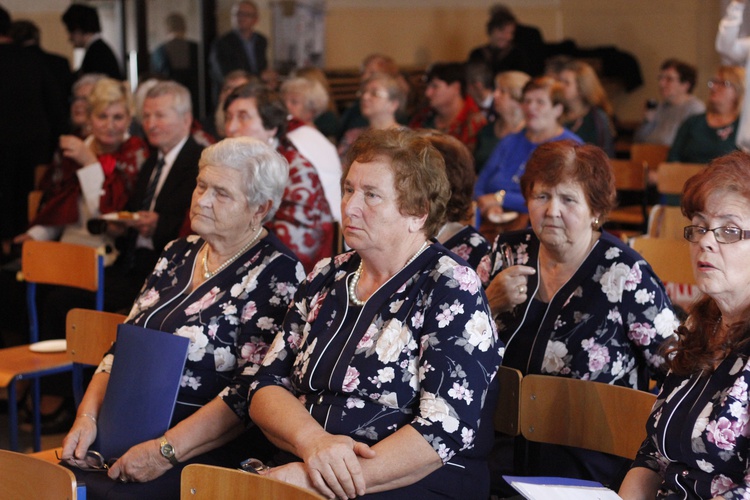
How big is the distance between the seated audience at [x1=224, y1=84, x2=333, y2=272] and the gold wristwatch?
1.53m

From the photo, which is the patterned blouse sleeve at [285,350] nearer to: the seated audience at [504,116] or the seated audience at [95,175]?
the seated audience at [95,175]

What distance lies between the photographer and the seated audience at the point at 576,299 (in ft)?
8.36

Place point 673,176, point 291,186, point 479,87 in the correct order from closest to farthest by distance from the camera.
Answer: point 291,186
point 673,176
point 479,87

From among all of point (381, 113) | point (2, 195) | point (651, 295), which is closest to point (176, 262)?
point (651, 295)

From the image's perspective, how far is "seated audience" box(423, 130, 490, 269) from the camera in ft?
10.1

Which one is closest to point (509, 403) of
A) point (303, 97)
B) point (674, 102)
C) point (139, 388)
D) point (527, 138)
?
point (139, 388)

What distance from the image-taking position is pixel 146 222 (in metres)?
4.10

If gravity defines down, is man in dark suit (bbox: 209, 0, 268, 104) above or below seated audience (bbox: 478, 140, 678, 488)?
above

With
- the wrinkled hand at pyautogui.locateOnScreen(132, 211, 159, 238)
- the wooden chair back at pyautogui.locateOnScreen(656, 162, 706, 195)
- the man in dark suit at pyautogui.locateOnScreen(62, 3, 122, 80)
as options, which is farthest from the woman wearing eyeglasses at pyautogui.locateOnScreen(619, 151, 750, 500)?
the man in dark suit at pyautogui.locateOnScreen(62, 3, 122, 80)

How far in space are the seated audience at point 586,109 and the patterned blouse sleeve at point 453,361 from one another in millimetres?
4629

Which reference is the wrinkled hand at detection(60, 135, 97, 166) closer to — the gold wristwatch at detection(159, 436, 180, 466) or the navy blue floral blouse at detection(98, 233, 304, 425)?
the navy blue floral blouse at detection(98, 233, 304, 425)

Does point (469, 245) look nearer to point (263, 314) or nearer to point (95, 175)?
point (263, 314)

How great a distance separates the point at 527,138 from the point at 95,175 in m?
2.21

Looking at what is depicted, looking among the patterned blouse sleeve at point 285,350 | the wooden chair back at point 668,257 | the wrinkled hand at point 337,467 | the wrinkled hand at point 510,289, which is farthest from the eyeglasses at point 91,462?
the wooden chair back at point 668,257
